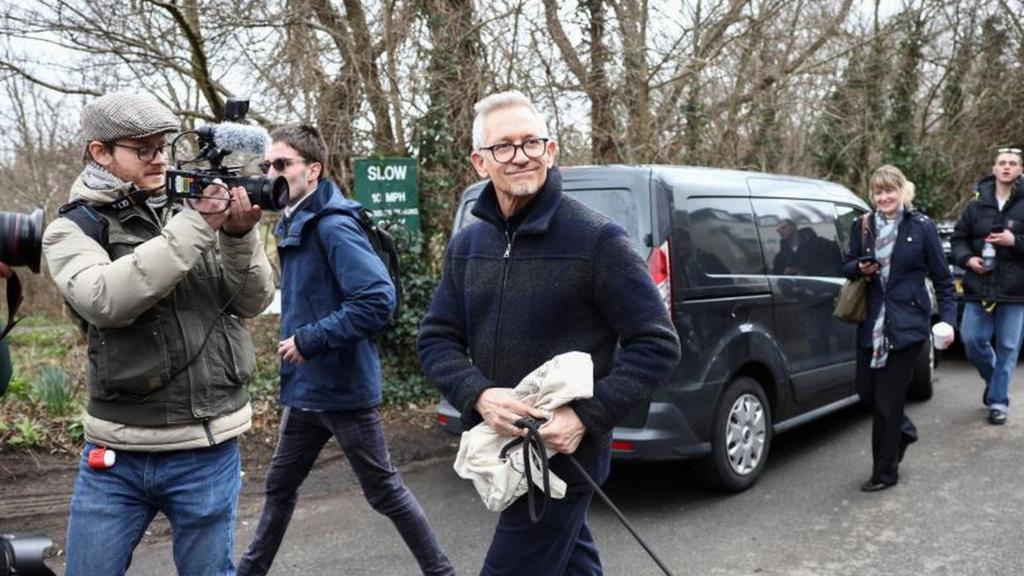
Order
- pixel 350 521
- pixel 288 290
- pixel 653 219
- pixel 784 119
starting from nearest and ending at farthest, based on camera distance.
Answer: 1. pixel 288 290
2. pixel 653 219
3. pixel 350 521
4. pixel 784 119

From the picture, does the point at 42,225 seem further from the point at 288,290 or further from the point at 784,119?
the point at 784,119

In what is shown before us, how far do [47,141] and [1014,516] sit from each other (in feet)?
41.7

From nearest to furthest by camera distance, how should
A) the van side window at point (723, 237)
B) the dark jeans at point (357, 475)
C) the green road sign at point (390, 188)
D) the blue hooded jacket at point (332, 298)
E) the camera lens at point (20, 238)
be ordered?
the camera lens at point (20, 238), the blue hooded jacket at point (332, 298), the dark jeans at point (357, 475), the van side window at point (723, 237), the green road sign at point (390, 188)

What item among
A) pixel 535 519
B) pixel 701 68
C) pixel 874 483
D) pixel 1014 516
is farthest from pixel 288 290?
pixel 701 68

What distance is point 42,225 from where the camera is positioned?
207 cm

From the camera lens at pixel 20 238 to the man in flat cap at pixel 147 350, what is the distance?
0.13 meters

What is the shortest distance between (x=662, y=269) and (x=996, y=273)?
3471 mm

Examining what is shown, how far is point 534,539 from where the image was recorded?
2266mm

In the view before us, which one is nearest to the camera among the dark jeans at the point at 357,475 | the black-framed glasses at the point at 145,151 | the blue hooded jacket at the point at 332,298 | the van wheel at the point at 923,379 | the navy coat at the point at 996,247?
the black-framed glasses at the point at 145,151

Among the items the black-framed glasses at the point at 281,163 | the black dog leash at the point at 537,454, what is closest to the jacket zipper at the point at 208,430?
the black dog leash at the point at 537,454

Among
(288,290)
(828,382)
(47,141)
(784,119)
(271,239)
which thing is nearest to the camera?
(288,290)

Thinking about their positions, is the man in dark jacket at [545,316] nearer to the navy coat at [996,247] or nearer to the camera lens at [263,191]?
the camera lens at [263,191]

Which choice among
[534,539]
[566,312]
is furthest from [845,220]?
[534,539]

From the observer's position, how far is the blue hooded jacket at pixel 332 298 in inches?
128
